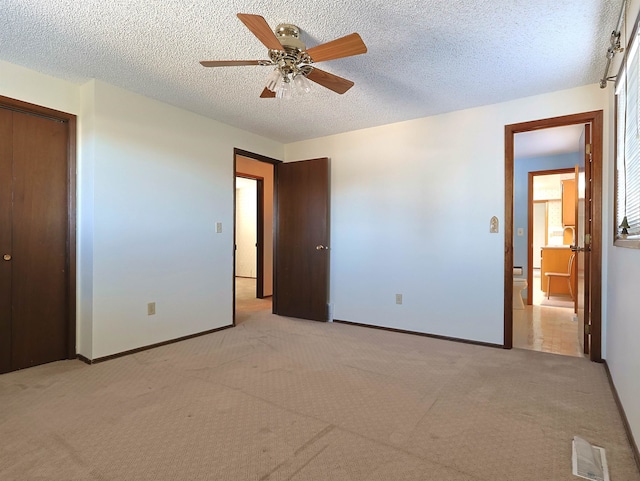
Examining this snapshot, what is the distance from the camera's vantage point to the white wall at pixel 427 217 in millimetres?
3393

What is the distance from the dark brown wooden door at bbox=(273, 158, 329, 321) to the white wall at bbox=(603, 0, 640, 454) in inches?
107

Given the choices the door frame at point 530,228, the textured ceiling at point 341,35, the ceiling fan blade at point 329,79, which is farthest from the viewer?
the door frame at point 530,228

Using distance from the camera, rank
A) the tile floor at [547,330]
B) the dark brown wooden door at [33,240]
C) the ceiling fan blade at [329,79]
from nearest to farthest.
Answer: the ceiling fan blade at [329,79], the dark brown wooden door at [33,240], the tile floor at [547,330]

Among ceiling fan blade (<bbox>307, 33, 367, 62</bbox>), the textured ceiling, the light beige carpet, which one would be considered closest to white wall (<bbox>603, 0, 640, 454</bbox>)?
the light beige carpet

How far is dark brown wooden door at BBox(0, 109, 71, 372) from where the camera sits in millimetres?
2668

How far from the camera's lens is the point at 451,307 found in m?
3.62

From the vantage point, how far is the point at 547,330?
3973 millimetres

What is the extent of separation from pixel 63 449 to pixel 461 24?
313 centimetres

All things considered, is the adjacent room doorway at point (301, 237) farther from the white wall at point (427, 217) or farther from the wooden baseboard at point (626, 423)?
the wooden baseboard at point (626, 423)

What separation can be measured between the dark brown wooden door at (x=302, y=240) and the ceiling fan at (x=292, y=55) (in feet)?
6.76

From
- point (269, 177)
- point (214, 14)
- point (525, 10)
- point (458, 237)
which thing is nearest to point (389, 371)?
point (458, 237)

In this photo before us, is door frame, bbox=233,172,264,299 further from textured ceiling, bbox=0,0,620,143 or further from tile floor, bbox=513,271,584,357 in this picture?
tile floor, bbox=513,271,584,357

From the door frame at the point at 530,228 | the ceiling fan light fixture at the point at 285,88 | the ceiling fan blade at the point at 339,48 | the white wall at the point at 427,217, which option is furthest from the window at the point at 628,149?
the door frame at the point at 530,228

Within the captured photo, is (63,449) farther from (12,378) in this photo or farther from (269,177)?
(269,177)
